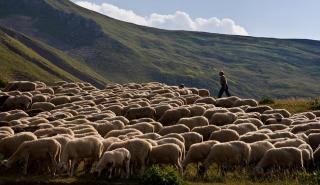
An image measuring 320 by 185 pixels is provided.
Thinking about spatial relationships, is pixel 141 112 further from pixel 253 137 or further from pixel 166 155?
pixel 166 155

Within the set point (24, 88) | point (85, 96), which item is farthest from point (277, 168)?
point (24, 88)

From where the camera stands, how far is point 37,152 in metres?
19.9

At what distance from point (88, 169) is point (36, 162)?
2.20 meters

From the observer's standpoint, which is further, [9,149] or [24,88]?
[24,88]

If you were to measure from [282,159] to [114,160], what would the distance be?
6404 mm

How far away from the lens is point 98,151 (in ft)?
65.9

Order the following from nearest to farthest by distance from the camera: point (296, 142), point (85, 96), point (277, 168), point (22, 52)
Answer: point (277, 168) < point (296, 142) < point (85, 96) < point (22, 52)

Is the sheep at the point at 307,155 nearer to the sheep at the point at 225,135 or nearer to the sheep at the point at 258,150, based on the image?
the sheep at the point at 258,150

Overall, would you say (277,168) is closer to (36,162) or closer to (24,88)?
(36,162)

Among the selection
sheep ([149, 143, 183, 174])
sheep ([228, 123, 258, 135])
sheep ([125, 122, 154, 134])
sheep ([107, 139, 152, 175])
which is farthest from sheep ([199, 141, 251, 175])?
sheep ([125, 122, 154, 134])

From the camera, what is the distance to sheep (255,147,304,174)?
19.4 metres

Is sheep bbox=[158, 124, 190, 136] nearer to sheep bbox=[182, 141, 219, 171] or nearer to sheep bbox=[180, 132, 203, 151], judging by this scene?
sheep bbox=[180, 132, 203, 151]

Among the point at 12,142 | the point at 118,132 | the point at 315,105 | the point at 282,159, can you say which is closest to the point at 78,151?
the point at 12,142

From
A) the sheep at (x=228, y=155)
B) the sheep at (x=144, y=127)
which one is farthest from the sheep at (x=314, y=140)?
the sheep at (x=144, y=127)
